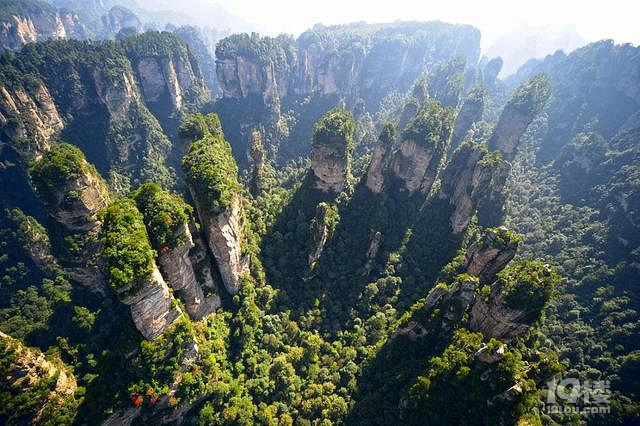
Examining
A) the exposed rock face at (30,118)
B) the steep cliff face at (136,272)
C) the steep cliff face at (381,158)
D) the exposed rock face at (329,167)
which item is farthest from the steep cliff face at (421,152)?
the exposed rock face at (30,118)

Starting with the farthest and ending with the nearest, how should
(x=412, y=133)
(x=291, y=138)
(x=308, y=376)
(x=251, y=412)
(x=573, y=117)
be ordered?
(x=291, y=138)
(x=573, y=117)
(x=412, y=133)
(x=308, y=376)
(x=251, y=412)

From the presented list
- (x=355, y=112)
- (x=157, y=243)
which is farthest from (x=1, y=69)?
(x=355, y=112)

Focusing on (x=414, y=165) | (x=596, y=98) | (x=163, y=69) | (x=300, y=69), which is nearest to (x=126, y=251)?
(x=414, y=165)

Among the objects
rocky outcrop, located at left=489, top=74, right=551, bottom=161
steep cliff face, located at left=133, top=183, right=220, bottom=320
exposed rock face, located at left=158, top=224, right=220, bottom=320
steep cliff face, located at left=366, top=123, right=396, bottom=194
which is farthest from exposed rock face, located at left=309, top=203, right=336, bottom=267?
rocky outcrop, located at left=489, top=74, right=551, bottom=161

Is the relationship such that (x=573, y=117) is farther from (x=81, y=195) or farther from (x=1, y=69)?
(x=1, y=69)

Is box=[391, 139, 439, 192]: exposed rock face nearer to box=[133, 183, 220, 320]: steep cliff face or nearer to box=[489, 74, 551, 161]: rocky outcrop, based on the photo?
box=[489, 74, 551, 161]: rocky outcrop

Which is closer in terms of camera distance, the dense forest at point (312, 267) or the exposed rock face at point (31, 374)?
the exposed rock face at point (31, 374)

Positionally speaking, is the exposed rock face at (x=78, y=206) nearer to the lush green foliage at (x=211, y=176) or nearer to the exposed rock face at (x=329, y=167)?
the lush green foliage at (x=211, y=176)
